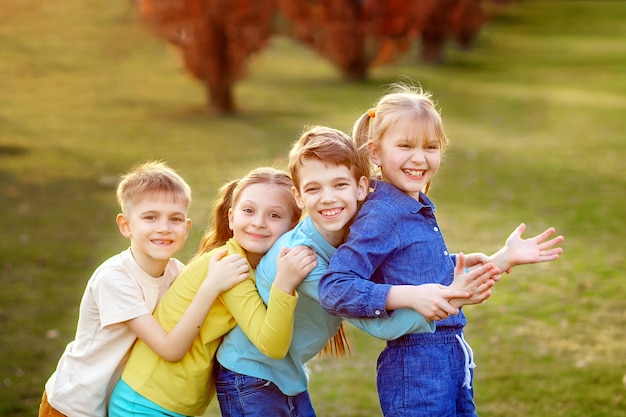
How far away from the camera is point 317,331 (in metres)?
2.75

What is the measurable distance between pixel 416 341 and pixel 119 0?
28390 mm

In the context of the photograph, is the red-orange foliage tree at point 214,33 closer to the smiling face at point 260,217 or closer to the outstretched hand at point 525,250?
the smiling face at point 260,217

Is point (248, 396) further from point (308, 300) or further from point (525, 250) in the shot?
point (525, 250)

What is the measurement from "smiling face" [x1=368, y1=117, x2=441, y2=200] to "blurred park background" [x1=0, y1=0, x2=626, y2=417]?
2383 millimetres

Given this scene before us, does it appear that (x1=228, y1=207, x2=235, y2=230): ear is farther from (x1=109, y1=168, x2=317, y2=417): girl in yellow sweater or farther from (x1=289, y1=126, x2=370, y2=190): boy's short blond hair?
(x1=289, y1=126, x2=370, y2=190): boy's short blond hair

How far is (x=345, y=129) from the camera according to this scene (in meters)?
13.0

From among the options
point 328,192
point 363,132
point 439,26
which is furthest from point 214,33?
point 328,192

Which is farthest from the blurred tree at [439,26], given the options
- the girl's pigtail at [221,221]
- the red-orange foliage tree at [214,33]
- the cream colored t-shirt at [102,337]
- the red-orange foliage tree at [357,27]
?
the cream colored t-shirt at [102,337]

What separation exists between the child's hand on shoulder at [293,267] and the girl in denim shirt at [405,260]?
0.22 ft

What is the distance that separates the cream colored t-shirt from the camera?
9.00 feet

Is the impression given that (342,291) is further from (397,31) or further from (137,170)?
(397,31)

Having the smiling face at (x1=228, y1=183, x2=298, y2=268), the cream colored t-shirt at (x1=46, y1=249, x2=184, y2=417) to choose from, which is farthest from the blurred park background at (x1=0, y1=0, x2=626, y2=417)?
the smiling face at (x1=228, y1=183, x2=298, y2=268)

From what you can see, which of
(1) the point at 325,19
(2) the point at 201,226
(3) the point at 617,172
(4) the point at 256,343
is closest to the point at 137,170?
(4) the point at 256,343

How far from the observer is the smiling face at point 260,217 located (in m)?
2.77
